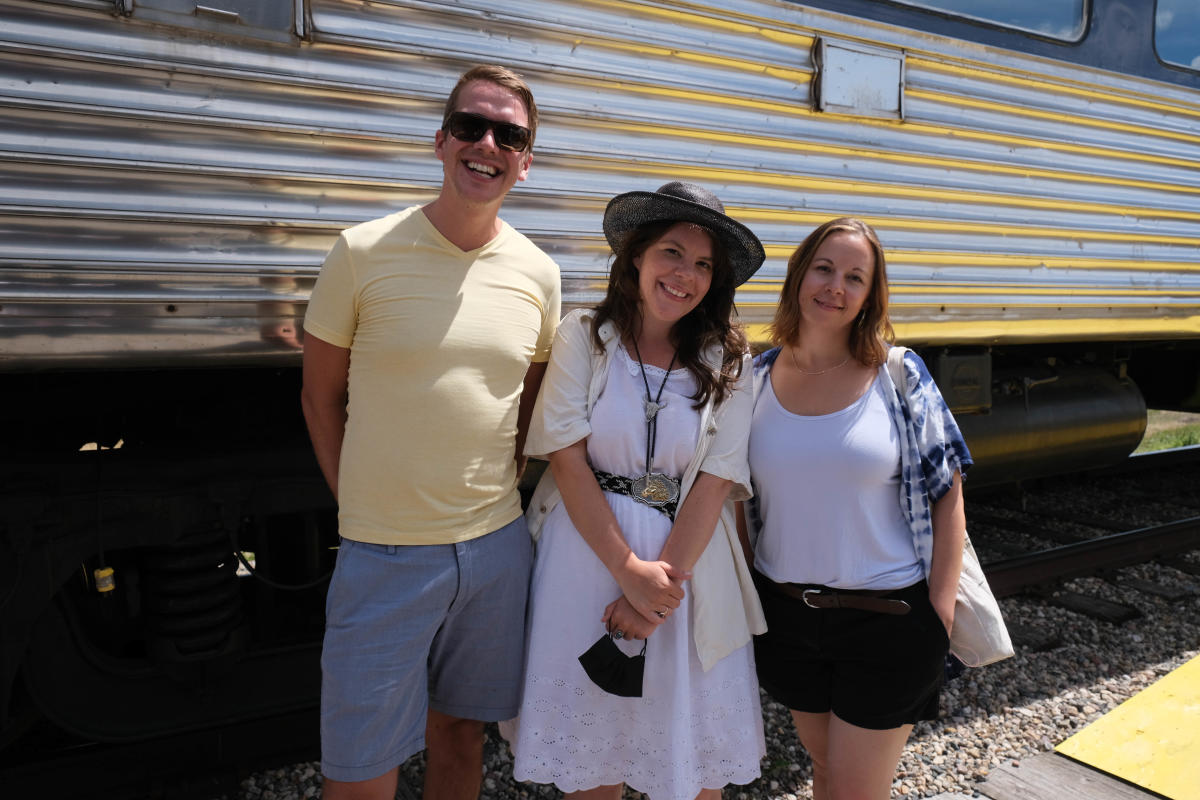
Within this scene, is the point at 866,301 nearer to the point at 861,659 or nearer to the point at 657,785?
the point at 861,659

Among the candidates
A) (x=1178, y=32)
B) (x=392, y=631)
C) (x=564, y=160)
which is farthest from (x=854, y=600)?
(x=1178, y=32)

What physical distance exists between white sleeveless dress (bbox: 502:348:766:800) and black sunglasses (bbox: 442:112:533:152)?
505mm

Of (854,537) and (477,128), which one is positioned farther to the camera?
(854,537)

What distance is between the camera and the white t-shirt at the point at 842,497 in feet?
6.28

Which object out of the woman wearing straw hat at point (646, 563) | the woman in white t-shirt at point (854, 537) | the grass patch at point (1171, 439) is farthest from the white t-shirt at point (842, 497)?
the grass patch at point (1171, 439)

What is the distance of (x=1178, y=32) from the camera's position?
3.88 m

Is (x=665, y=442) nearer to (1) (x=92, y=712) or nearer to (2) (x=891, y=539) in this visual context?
(2) (x=891, y=539)

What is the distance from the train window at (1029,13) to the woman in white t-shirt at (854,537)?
1646mm

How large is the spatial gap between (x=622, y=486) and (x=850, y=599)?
21.2 inches

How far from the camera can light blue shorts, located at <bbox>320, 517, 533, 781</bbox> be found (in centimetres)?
176

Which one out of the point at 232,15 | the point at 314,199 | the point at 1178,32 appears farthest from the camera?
the point at 1178,32

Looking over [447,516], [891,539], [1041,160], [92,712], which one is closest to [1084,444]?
[1041,160]

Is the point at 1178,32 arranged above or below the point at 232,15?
above

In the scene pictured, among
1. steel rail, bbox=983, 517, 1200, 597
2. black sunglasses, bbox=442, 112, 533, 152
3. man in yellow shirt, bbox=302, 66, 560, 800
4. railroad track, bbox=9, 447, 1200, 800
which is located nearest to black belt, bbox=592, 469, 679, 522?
man in yellow shirt, bbox=302, 66, 560, 800
